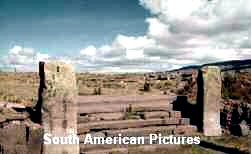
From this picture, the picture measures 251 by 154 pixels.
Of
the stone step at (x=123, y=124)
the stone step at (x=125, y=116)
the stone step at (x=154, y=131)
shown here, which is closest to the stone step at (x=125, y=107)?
the stone step at (x=125, y=116)

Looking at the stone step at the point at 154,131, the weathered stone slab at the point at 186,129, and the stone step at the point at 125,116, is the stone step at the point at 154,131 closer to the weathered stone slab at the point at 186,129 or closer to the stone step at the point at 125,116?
the weathered stone slab at the point at 186,129

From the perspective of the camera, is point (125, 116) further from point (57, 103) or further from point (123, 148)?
Result: point (57, 103)

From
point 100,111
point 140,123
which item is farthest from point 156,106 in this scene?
point 100,111

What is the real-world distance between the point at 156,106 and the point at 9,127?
5.24 metres

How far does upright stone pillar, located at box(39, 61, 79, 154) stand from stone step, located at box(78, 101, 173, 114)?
1.21 metres

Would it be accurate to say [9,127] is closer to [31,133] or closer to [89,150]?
[31,133]

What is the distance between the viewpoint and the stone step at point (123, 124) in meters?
8.45

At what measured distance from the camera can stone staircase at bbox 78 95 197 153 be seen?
848 centimetres

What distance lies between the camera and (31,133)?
5539 millimetres

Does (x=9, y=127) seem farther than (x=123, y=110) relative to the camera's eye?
No

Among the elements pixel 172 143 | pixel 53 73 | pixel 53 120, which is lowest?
pixel 172 143

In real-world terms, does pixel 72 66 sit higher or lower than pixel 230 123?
higher

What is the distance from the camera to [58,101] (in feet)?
24.8

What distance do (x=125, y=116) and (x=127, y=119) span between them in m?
0.10
